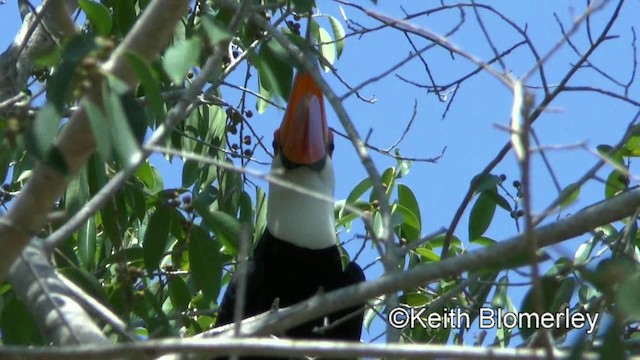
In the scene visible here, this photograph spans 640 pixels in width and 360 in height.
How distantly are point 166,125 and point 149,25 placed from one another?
6.5 inches

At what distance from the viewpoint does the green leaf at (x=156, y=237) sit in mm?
2580

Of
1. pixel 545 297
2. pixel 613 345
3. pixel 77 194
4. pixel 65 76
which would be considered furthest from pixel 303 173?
pixel 613 345

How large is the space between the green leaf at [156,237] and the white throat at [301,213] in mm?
917

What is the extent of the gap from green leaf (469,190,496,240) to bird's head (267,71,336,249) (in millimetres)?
842

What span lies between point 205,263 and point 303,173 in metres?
1.19

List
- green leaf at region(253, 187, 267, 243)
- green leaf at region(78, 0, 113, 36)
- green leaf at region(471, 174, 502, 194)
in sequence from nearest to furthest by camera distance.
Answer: green leaf at region(78, 0, 113, 36) → green leaf at region(471, 174, 502, 194) → green leaf at region(253, 187, 267, 243)

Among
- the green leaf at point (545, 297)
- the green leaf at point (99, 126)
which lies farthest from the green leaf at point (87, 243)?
the green leaf at point (99, 126)

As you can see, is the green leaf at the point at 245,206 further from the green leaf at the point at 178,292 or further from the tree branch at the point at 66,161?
the tree branch at the point at 66,161

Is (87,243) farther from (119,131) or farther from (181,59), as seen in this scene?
(119,131)

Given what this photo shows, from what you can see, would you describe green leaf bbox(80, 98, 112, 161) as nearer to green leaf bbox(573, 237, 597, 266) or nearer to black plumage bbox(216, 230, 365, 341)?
green leaf bbox(573, 237, 597, 266)

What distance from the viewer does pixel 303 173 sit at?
3697mm

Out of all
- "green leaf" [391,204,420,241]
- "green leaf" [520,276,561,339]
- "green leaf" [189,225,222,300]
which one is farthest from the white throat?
"green leaf" [520,276,561,339]

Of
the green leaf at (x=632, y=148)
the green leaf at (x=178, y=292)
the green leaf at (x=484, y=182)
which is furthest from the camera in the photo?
the green leaf at (x=178, y=292)

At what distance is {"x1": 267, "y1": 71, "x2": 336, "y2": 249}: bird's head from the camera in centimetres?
355
